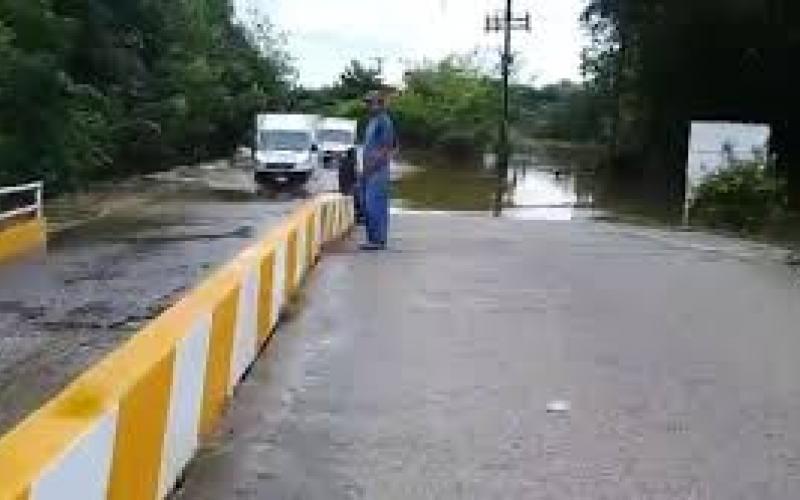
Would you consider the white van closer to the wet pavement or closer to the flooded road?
the wet pavement

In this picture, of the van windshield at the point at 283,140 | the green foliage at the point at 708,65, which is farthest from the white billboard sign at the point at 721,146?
the van windshield at the point at 283,140

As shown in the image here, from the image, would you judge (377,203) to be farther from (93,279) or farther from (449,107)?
(449,107)

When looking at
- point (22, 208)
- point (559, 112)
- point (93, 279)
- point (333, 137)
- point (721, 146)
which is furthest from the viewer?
point (559, 112)

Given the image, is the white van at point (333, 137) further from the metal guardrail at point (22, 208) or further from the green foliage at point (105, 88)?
the metal guardrail at point (22, 208)

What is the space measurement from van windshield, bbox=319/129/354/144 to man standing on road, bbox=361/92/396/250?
166 feet

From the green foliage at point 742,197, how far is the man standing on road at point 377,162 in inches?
504

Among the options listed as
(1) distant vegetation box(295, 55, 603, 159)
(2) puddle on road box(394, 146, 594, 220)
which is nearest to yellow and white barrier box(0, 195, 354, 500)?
(2) puddle on road box(394, 146, 594, 220)

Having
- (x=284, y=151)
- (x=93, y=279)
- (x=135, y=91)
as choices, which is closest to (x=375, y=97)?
(x=93, y=279)

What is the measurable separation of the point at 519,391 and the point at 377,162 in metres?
9.16

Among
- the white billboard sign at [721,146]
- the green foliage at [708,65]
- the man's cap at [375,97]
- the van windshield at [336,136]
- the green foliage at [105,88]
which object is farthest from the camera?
the van windshield at [336,136]

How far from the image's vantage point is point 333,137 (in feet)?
234

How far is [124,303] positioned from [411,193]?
166ft

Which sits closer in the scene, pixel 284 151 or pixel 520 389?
pixel 520 389

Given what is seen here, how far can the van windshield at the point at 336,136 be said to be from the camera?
230ft
